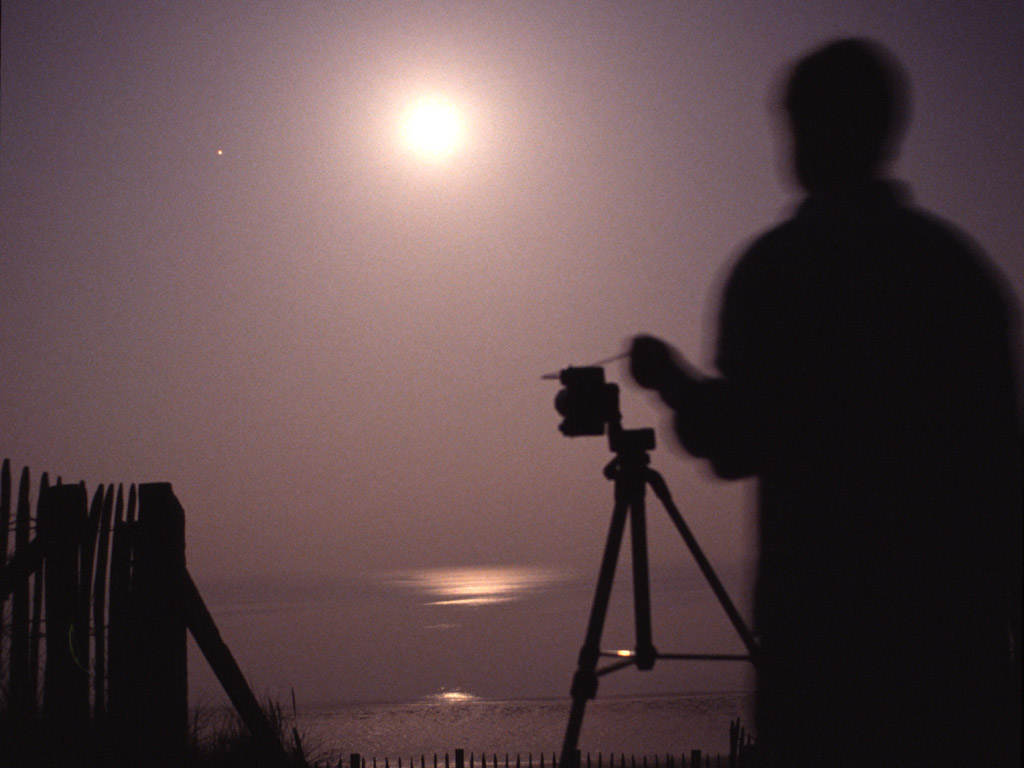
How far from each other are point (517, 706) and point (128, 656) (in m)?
24.6

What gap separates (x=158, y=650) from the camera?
3.90m

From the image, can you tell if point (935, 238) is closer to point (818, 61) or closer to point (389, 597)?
point (818, 61)

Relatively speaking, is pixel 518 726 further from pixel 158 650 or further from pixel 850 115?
pixel 850 115

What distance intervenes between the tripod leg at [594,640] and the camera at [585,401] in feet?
0.84

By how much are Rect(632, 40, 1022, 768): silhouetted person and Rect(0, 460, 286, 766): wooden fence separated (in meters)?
3.07

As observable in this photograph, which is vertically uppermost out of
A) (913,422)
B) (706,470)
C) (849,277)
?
(849,277)

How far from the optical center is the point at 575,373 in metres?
2.52

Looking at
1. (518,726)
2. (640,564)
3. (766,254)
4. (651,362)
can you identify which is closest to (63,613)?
(640,564)

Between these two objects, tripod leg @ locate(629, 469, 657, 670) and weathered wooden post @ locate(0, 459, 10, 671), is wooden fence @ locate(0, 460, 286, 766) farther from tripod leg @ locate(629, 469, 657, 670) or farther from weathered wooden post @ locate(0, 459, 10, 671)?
tripod leg @ locate(629, 469, 657, 670)

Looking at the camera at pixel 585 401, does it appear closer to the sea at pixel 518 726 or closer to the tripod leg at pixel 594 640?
the tripod leg at pixel 594 640

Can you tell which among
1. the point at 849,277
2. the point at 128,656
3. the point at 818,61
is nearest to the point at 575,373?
the point at 849,277

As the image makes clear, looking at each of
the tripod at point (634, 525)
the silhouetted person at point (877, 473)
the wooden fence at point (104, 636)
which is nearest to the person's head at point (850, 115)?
the silhouetted person at point (877, 473)

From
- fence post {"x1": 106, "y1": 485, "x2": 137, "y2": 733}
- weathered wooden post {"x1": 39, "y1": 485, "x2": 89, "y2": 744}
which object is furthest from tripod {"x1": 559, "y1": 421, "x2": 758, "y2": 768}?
weathered wooden post {"x1": 39, "y1": 485, "x2": 89, "y2": 744}

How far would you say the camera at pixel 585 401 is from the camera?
98.7 inches
